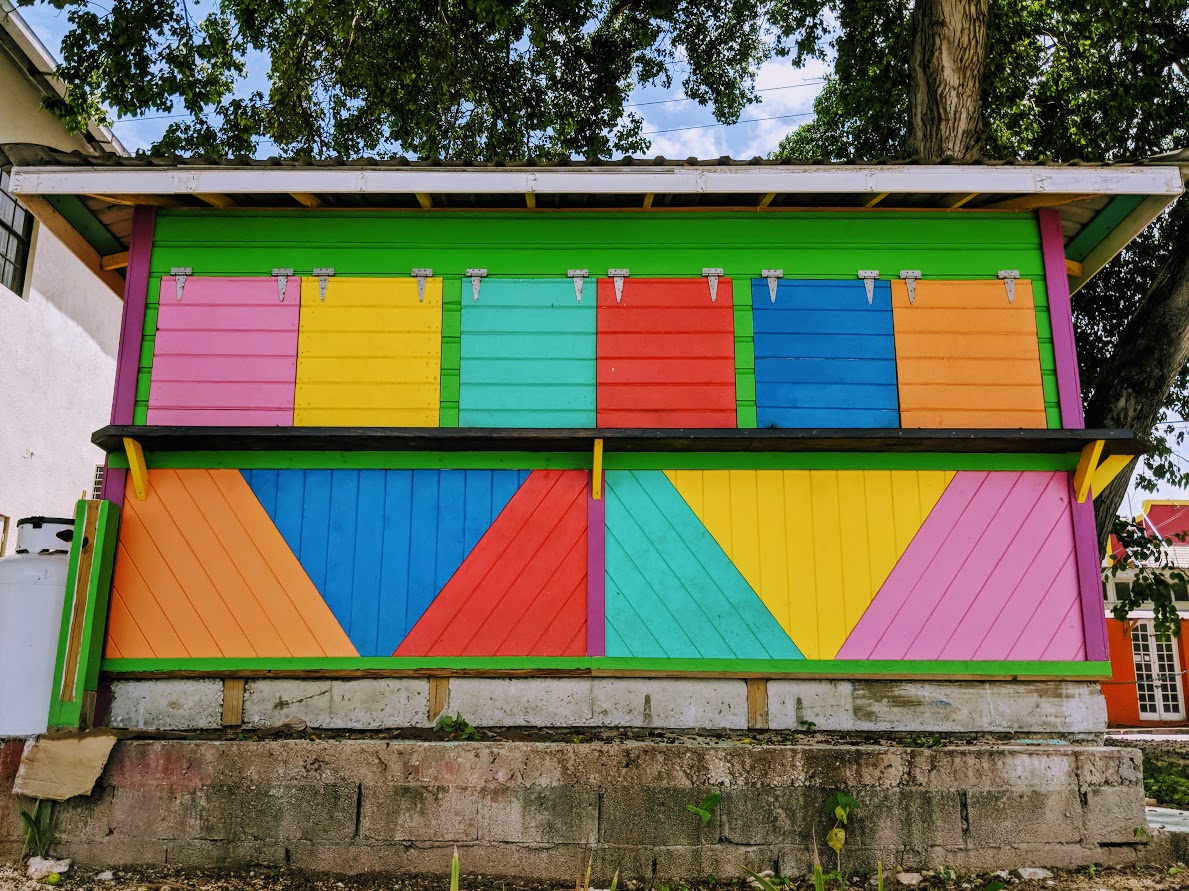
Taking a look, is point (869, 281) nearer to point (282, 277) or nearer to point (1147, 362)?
point (1147, 362)

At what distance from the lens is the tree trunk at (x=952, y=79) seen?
934 cm

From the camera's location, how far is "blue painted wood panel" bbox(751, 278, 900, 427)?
6594 millimetres

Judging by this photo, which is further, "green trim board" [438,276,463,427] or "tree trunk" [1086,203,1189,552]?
"tree trunk" [1086,203,1189,552]

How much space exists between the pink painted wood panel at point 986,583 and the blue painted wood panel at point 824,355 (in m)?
0.84

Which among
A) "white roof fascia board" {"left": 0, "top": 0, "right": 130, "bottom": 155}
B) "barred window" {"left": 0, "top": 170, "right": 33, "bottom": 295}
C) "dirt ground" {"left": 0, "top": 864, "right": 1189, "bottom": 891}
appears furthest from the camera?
"barred window" {"left": 0, "top": 170, "right": 33, "bottom": 295}

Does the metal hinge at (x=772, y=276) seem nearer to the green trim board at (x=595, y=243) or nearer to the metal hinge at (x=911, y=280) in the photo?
the green trim board at (x=595, y=243)

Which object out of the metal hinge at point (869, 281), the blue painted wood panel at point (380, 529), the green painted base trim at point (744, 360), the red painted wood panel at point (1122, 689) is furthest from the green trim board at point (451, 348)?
the red painted wood panel at point (1122, 689)

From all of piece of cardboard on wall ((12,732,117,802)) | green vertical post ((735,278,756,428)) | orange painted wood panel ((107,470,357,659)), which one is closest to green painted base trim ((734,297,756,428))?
green vertical post ((735,278,756,428))

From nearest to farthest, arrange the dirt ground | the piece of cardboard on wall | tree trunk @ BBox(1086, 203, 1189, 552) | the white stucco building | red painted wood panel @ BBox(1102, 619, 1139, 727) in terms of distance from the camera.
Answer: the dirt ground → the piece of cardboard on wall → tree trunk @ BBox(1086, 203, 1189, 552) → the white stucco building → red painted wood panel @ BBox(1102, 619, 1139, 727)

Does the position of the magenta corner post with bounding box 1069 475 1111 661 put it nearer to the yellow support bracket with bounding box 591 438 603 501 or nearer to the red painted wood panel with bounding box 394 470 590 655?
A: the yellow support bracket with bounding box 591 438 603 501

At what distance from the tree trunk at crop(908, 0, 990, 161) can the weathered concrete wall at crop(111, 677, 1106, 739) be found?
18.5 ft

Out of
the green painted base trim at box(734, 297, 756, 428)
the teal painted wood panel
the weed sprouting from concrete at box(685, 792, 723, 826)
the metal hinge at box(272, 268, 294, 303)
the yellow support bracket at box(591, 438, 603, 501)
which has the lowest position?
the weed sprouting from concrete at box(685, 792, 723, 826)

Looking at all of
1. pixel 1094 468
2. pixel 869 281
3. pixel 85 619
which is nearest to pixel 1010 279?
pixel 869 281

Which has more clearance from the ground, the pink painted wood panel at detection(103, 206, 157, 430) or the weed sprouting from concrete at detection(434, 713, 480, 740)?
the pink painted wood panel at detection(103, 206, 157, 430)
